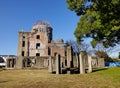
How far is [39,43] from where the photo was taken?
69.9 m

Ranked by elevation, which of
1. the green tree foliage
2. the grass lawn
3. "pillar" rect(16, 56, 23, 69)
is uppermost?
the green tree foliage

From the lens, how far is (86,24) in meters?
25.8

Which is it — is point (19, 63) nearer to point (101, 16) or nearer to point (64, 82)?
point (101, 16)

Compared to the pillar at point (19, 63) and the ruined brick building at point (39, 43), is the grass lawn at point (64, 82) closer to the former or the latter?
the pillar at point (19, 63)

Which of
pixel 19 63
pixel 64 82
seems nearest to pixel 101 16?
pixel 64 82

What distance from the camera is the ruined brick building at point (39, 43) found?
68562 mm

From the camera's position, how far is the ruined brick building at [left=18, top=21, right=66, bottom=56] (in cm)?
6856

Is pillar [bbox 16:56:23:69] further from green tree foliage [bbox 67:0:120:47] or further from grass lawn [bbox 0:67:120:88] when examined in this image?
grass lawn [bbox 0:67:120:88]

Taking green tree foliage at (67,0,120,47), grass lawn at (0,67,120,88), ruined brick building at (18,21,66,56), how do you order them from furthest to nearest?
ruined brick building at (18,21,66,56) < green tree foliage at (67,0,120,47) < grass lawn at (0,67,120,88)

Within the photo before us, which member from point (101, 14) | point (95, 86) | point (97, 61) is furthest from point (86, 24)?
point (97, 61)

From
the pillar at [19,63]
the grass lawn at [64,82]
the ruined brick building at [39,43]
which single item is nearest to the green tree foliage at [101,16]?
the grass lawn at [64,82]

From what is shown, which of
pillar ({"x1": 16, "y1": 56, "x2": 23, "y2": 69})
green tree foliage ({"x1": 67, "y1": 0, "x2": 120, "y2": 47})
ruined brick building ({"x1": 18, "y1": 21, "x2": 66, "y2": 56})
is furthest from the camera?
ruined brick building ({"x1": 18, "y1": 21, "x2": 66, "y2": 56})

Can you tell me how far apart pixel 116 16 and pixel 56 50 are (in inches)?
1954

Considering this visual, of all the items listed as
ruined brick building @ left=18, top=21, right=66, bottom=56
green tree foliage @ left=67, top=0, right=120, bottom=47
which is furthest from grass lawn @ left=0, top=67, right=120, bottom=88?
ruined brick building @ left=18, top=21, right=66, bottom=56
